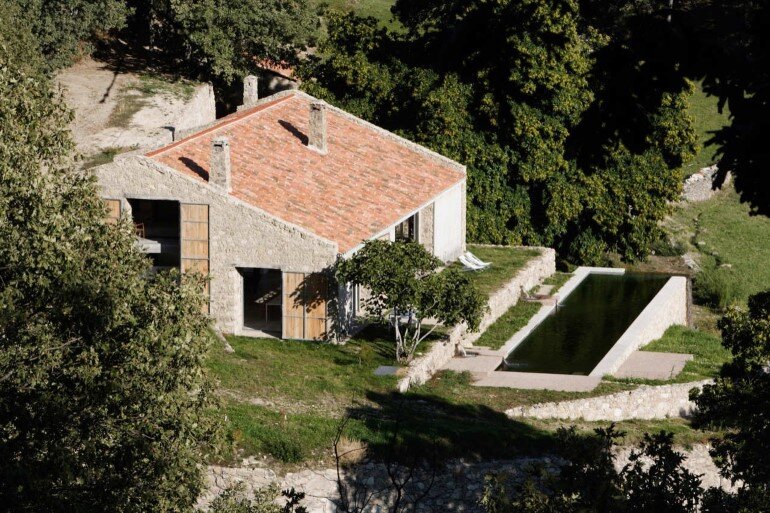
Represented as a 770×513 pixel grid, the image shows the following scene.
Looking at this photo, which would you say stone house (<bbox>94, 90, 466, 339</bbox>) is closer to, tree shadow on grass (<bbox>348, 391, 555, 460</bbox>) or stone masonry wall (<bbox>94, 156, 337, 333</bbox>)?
stone masonry wall (<bbox>94, 156, 337, 333</bbox>)

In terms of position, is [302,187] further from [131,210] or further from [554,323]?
[554,323]

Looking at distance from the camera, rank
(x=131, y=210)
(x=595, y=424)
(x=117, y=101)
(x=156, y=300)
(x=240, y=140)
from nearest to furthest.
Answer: (x=156, y=300) → (x=595, y=424) → (x=131, y=210) → (x=240, y=140) → (x=117, y=101)

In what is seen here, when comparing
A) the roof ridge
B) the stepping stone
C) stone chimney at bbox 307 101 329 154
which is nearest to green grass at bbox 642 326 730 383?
the stepping stone

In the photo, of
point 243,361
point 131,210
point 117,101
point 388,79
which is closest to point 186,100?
point 117,101

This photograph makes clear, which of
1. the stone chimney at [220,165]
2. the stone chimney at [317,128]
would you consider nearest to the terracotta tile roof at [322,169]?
the stone chimney at [317,128]

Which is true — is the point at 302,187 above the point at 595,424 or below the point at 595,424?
above

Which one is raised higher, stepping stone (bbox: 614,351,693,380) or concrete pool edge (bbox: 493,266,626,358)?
concrete pool edge (bbox: 493,266,626,358)

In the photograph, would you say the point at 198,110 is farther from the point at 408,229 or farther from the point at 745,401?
the point at 745,401

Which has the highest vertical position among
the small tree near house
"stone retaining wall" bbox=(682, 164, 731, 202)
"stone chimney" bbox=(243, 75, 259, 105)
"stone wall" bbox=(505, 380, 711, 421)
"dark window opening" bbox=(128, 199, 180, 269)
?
"stone chimney" bbox=(243, 75, 259, 105)
